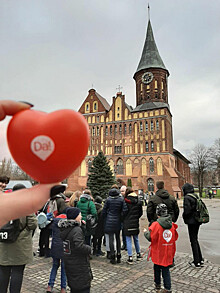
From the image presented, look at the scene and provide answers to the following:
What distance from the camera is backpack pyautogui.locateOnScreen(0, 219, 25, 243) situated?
9.93 ft

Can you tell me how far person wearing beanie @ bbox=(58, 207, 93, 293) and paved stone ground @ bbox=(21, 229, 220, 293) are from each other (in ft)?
3.96

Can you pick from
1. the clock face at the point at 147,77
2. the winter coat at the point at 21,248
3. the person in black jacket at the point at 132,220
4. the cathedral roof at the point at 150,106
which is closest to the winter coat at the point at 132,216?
the person in black jacket at the point at 132,220

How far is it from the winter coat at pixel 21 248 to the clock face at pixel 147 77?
4114cm

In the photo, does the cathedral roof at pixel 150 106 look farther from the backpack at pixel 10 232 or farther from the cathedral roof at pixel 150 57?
the backpack at pixel 10 232

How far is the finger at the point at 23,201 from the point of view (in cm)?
128

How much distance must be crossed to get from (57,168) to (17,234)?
234 cm

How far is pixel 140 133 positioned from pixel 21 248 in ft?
117

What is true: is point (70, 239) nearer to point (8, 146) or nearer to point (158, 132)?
point (8, 146)

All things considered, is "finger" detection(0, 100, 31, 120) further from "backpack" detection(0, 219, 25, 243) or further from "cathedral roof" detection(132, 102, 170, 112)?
"cathedral roof" detection(132, 102, 170, 112)

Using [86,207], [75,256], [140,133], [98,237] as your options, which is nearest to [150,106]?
[140,133]

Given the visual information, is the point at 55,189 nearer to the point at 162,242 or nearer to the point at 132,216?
the point at 162,242

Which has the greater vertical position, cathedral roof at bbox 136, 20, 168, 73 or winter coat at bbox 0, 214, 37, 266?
cathedral roof at bbox 136, 20, 168, 73

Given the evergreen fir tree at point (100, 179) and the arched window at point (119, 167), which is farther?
the arched window at point (119, 167)

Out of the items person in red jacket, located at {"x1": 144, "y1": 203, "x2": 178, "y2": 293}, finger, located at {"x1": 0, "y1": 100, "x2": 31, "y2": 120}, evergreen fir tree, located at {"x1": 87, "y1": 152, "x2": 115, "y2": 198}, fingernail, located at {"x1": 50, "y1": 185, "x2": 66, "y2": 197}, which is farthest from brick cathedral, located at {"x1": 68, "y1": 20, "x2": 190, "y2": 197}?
finger, located at {"x1": 0, "y1": 100, "x2": 31, "y2": 120}
